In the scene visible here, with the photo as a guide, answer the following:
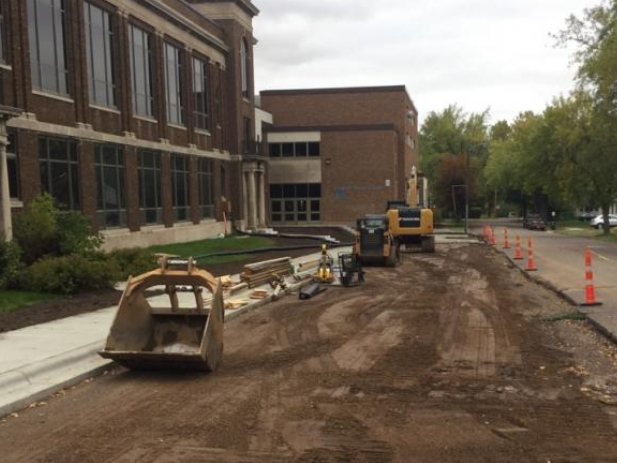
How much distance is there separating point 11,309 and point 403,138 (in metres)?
52.7

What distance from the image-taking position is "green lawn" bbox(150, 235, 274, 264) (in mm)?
24347

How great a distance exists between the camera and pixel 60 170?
21.9 m

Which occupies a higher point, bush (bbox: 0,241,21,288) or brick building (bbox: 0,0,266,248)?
brick building (bbox: 0,0,266,248)

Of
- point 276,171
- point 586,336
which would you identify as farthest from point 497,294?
point 276,171

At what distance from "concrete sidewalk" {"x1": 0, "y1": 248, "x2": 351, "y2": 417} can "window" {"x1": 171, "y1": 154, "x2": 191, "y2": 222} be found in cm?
2038

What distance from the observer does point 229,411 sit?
6434 mm

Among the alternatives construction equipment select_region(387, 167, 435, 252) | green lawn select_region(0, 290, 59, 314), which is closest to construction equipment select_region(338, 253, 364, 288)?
green lawn select_region(0, 290, 59, 314)

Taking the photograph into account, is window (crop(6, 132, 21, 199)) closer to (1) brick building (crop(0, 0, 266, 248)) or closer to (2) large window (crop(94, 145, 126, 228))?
(1) brick building (crop(0, 0, 266, 248))

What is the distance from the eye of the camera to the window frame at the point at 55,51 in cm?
2045

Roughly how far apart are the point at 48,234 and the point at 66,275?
284 centimetres

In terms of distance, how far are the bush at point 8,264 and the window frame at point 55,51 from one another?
8.27 metres

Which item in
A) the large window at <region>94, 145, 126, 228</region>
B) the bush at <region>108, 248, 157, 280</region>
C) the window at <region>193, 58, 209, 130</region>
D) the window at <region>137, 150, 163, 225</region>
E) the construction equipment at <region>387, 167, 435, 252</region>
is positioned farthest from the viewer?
the window at <region>193, 58, 209, 130</region>

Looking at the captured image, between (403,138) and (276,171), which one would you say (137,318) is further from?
(403,138)

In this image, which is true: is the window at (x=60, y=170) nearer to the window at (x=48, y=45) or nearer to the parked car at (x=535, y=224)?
the window at (x=48, y=45)
